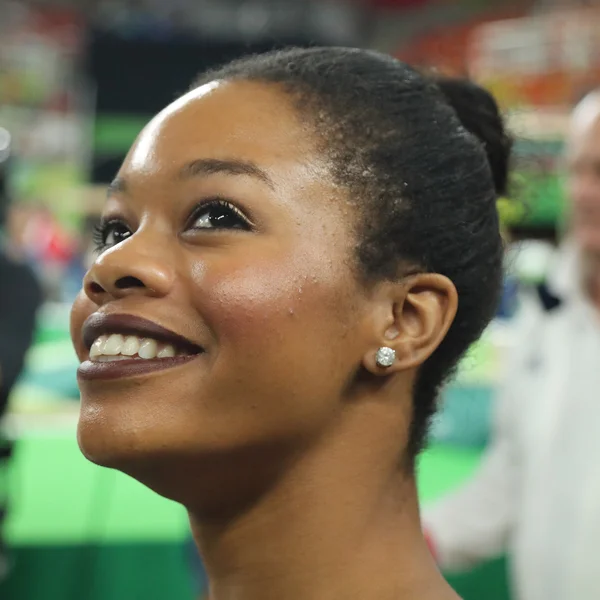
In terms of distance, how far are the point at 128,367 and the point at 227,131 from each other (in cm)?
20

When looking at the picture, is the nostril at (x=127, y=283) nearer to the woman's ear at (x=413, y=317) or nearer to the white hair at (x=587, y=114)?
the woman's ear at (x=413, y=317)

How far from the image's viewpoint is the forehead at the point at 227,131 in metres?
0.67

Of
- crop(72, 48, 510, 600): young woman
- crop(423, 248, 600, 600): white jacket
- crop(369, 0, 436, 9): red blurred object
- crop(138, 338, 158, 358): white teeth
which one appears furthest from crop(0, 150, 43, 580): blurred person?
crop(369, 0, 436, 9): red blurred object

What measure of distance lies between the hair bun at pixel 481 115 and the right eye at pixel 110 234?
1.12 feet

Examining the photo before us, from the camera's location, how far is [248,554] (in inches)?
27.4

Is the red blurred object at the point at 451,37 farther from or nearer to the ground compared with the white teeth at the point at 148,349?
nearer to the ground

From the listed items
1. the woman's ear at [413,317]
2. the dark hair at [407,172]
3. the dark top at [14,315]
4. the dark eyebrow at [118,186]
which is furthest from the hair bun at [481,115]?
the dark top at [14,315]

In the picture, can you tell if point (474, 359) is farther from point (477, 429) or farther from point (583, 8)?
point (583, 8)

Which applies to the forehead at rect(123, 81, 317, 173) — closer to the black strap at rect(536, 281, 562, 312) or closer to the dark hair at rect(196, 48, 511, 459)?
the dark hair at rect(196, 48, 511, 459)

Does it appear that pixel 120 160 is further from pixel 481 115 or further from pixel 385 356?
pixel 385 356

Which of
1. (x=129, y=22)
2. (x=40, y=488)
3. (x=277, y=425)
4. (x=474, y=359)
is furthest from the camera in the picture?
(x=129, y=22)

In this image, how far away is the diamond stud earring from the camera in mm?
682

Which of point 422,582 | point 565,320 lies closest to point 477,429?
point 565,320

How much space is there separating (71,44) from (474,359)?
8.49 metres
